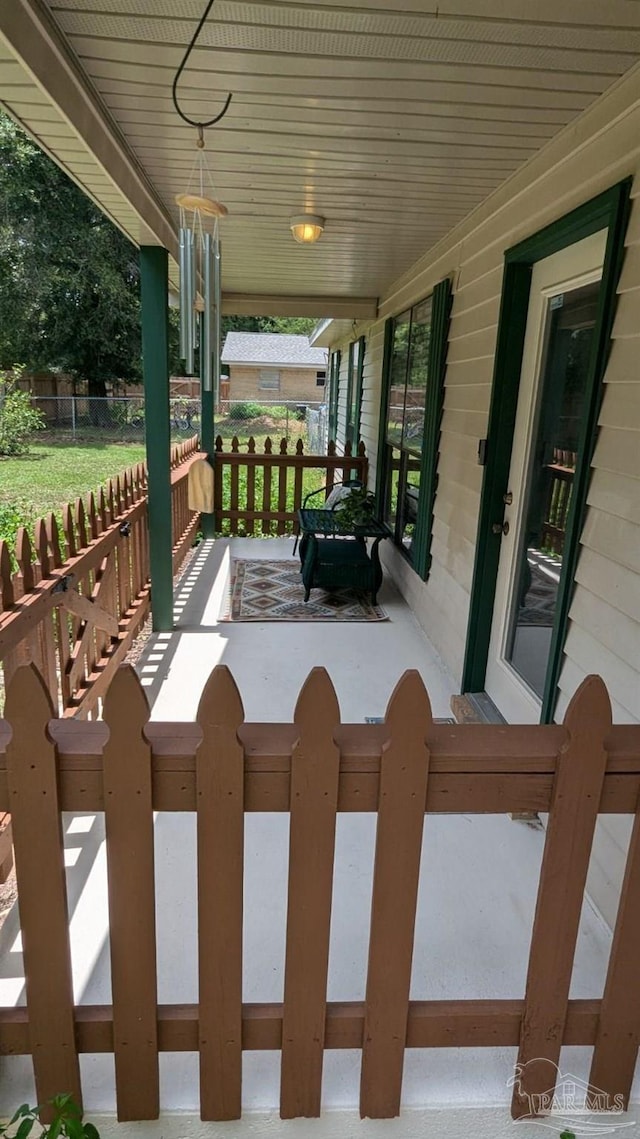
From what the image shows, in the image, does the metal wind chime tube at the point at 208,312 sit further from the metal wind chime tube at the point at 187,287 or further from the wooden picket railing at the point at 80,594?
the wooden picket railing at the point at 80,594

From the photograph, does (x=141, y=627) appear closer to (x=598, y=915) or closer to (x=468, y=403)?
(x=468, y=403)

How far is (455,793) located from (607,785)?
0.26 metres

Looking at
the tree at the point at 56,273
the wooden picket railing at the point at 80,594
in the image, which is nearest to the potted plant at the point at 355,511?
the wooden picket railing at the point at 80,594

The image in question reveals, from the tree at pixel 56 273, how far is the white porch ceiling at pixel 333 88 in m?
14.2

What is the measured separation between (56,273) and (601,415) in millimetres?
19882

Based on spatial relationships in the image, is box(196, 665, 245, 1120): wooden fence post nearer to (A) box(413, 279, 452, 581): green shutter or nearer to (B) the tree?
(A) box(413, 279, 452, 581): green shutter

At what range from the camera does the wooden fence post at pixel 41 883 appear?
102cm

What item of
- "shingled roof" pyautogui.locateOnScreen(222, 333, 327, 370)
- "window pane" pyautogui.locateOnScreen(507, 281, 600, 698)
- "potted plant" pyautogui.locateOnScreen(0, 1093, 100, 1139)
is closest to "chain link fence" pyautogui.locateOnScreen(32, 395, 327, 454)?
"shingled roof" pyautogui.locateOnScreen(222, 333, 327, 370)

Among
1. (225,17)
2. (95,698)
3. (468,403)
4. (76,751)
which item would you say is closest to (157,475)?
(95,698)

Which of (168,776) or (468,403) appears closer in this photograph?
(168,776)

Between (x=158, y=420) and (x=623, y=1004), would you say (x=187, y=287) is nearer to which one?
(x=158, y=420)

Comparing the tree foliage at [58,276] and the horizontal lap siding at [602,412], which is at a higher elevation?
the tree foliage at [58,276]

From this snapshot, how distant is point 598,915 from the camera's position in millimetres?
1921

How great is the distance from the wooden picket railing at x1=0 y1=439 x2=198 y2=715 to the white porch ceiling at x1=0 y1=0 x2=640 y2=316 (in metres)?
1.37
